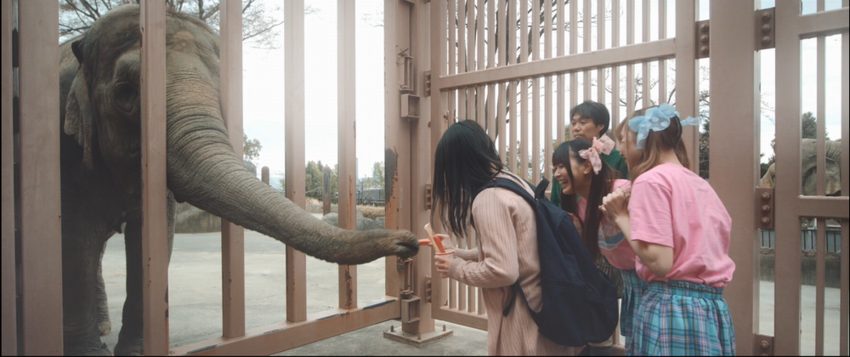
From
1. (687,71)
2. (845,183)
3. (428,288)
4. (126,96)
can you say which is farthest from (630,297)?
(126,96)

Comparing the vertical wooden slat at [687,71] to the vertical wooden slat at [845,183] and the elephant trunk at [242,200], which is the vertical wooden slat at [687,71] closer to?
the vertical wooden slat at [845,183]

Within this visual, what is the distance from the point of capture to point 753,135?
2502 millimetres

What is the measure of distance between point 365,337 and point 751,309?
2.45 metres

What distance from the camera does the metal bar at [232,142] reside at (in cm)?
276

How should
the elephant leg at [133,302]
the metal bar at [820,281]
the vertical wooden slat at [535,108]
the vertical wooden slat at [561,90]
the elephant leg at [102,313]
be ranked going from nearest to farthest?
the metal bar at [820,281] → the vertical wooden slat at [561,90] → the vertical wooden slat at [535,108] → the elephant leg at [133,302] → the elephant leg at [102,313]

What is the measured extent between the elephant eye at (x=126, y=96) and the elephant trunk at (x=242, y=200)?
0.49 meters

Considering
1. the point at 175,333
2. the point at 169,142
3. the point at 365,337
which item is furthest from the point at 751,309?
the point at 175,333

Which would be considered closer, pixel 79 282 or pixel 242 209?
pixel 242 209

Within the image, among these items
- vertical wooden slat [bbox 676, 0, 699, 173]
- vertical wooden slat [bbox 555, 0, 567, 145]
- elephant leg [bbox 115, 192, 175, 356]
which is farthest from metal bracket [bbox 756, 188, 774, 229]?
elephant leg [bbox 115, 192, 175, 356]

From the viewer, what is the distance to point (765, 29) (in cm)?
251

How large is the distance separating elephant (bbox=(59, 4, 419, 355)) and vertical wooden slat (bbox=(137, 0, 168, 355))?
110 millimetres

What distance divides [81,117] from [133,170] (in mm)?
501

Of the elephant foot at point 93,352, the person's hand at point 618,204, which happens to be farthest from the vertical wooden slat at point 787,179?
the elephant foot at point 93,352

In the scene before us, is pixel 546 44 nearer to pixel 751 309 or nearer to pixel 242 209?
pixel 751 309
